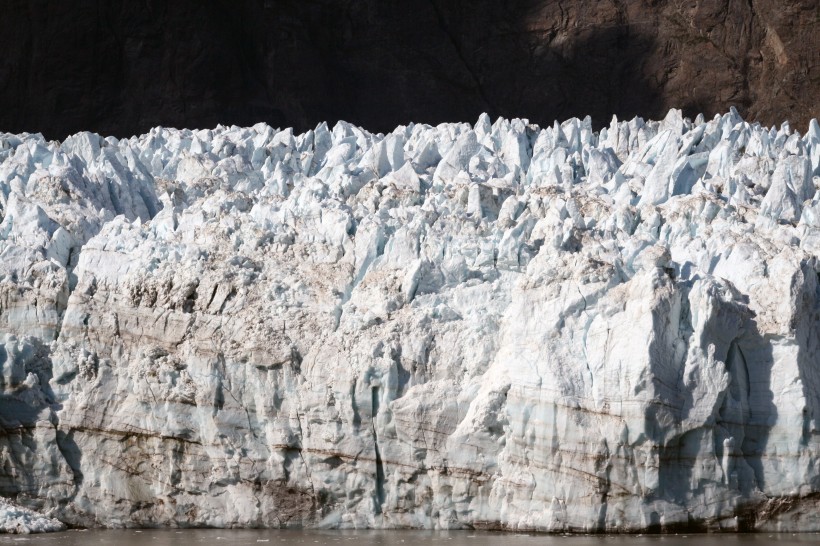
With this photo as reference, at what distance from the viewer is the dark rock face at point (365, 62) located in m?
37.0

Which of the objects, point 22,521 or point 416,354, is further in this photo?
point 416,354

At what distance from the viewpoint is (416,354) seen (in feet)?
63.3

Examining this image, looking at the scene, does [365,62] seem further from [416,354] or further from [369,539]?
[369,539]

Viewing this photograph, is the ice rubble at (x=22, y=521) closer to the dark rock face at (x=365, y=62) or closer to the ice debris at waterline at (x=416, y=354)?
the ice debris at waterline at (x=416, y=354)

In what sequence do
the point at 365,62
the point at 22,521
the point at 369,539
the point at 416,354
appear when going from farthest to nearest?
the point at 365,62 < the point at 416,354 < the point at 22,521 < the point at 369,539

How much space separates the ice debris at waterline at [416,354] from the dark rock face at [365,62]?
47.4ft

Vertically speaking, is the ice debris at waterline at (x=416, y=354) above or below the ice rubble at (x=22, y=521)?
above

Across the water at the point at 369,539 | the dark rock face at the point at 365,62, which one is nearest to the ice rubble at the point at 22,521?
the water at the point at 369,539

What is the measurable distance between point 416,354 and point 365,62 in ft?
67.6

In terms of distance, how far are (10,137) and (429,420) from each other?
386 inches

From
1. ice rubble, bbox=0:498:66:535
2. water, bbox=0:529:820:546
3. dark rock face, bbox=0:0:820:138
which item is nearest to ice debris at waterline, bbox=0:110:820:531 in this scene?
water, bbox=0:529:820:546

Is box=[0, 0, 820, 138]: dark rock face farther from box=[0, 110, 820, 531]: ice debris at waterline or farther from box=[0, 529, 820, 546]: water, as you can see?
box=[0, 529, 820, 546]: water

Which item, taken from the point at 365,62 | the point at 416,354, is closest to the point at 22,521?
the point at 416,354

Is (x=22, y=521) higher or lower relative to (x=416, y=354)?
lower
